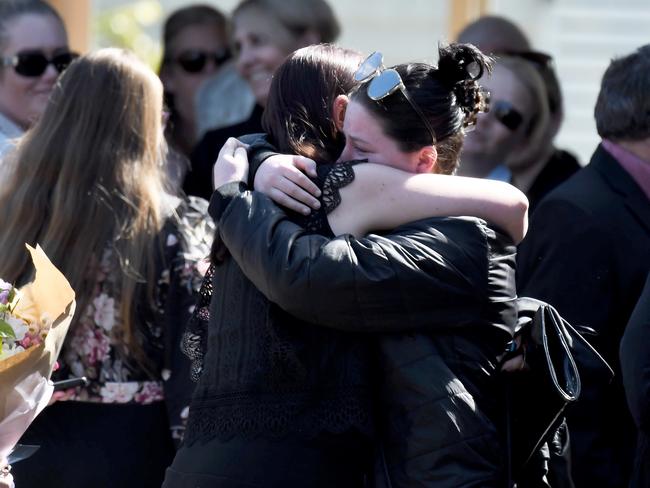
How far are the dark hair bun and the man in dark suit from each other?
96 centimetres

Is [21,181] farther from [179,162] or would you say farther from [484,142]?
[484,142]

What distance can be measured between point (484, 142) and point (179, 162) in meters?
1.33

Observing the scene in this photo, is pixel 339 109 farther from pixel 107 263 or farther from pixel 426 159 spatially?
pixel 107 263

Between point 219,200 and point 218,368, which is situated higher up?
point 219,200

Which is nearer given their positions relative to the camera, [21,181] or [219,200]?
[219,200]

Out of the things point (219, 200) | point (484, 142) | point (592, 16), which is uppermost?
point (219, 200)

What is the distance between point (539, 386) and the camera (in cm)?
244

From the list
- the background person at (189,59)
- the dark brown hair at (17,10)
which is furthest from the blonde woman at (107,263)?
the background person at (189,59)

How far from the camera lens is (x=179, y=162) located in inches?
172

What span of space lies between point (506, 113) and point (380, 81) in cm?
271

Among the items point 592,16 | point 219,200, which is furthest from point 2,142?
point 592,16

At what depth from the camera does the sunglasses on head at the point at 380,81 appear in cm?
234

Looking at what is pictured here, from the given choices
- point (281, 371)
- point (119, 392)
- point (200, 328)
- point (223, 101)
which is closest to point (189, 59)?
point (223, 101)

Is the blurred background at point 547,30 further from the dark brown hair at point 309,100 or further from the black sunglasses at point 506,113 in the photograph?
the dark brown hair at point 309,100
